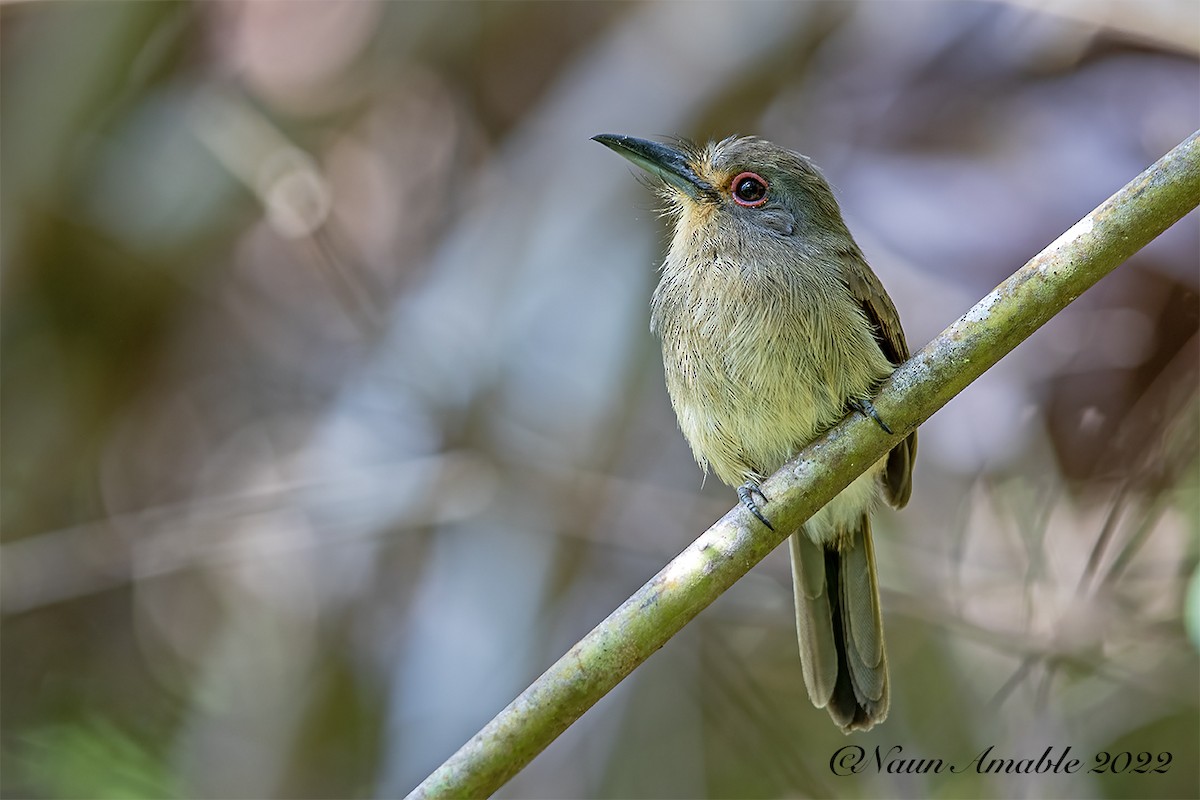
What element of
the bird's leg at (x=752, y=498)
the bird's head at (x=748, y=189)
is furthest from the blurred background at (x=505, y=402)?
the bird's leg at (x=752, y=498)

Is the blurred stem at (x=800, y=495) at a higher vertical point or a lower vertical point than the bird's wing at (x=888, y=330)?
lower

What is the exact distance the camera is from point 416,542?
13.2 ft

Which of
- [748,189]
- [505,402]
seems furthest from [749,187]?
[505,402]

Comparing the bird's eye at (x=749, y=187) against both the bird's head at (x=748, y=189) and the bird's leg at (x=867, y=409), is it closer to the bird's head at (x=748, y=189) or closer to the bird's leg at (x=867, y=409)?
the bird's head at (x=748, y=189)

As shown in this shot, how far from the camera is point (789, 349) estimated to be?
108 inches

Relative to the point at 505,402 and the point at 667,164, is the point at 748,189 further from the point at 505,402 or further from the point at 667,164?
the point at 505,402

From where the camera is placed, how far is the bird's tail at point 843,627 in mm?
2875

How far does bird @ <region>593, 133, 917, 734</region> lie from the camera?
2.74m

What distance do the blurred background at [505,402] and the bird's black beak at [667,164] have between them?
888mm

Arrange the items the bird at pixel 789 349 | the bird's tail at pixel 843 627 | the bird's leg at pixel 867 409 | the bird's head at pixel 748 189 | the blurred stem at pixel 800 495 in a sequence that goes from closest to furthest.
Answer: the blurred stem at pixel 800 495 < the bird's leg at pixel 867 409 < the bird at pixel 789 349 < the bird's tail at pixel 843 627 < the bird's head at pixel 748 189

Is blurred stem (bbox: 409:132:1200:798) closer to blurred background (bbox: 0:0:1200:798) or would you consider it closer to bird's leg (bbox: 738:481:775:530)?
bird's leg (bbox: 738:481:775:530)

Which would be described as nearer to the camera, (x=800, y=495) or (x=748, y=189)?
(x=800, y=495)

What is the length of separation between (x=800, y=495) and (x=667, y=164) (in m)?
1.04

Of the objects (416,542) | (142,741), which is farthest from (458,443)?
(142,741)
